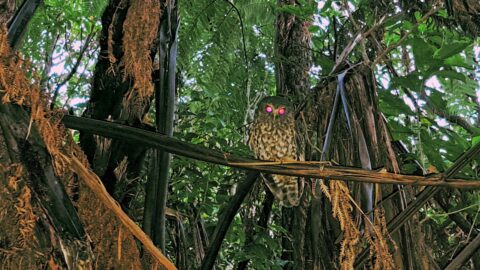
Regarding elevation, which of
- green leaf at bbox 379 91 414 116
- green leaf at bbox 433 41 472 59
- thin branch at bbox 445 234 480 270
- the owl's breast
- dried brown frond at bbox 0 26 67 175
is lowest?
thin branch at bbox 445 234 480 270

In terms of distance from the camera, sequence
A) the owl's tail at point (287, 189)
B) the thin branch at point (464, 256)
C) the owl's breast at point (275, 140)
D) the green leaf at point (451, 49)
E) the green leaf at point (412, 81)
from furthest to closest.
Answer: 1. the owl's breast at point (275, 140)
2. the owl's tail at point (287, 189)
3. the green leaf at point (412, 81)
4. the green leaf at point (451, 49)
5. the thin branch at point (464, 256)

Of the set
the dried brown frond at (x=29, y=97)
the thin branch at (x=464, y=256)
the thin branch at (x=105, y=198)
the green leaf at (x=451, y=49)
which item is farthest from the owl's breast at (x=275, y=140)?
the dried brown frond at (x=29, y=97)

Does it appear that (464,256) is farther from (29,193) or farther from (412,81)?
(29,193)

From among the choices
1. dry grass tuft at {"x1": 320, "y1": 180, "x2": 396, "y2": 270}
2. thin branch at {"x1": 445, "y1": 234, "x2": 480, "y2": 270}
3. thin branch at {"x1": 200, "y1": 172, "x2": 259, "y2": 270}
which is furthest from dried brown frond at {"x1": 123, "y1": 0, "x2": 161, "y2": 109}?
thin branch at {"x1": 445, "y1": 234, "x2": 480, "y2": 270}

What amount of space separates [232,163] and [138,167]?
763mm

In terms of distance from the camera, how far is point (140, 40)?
4.42ft

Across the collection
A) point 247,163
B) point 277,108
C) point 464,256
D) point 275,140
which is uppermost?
point 277,108

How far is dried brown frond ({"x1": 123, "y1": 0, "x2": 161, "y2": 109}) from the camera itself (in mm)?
1318

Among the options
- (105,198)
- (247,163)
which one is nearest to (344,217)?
(247,163)

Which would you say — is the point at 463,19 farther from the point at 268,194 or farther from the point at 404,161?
the point at 268,194

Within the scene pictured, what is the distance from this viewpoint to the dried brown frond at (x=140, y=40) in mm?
1318

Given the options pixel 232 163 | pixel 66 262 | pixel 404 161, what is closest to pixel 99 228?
pixel 66 262

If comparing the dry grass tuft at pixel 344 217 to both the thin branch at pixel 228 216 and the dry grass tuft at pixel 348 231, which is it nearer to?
the dry grass tuft at pixel 348 231

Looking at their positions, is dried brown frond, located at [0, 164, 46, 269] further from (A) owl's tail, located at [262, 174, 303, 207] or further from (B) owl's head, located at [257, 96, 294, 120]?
(B) owl's head, located at [257, 96, 294, 120]
